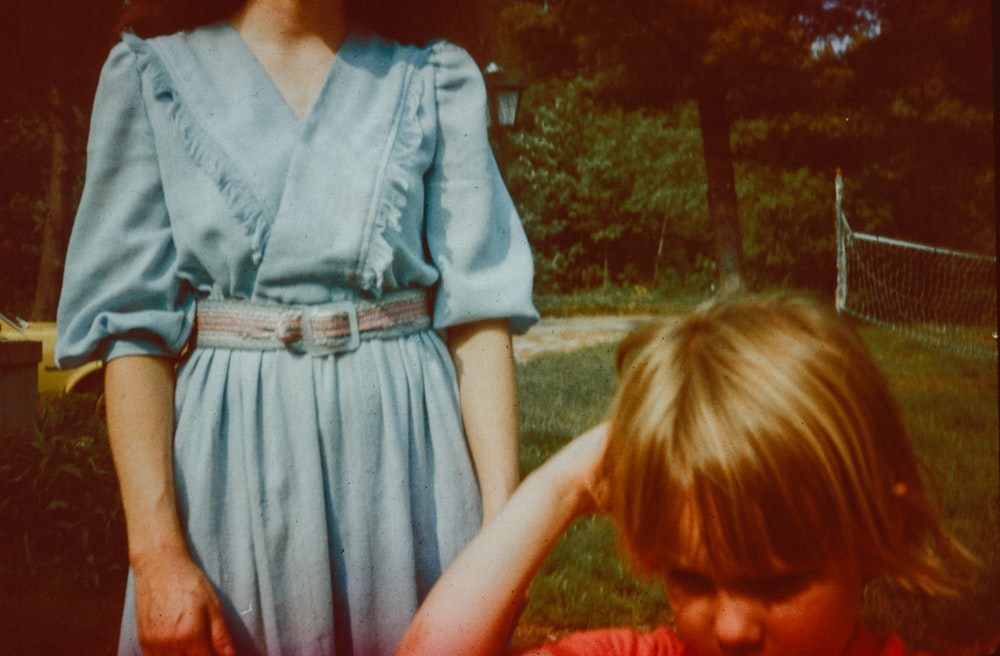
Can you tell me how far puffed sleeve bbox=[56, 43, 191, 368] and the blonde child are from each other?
333mm

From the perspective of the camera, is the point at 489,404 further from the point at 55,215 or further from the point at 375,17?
the point at 55,215

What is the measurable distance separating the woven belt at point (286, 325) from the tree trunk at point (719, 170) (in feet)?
1.69

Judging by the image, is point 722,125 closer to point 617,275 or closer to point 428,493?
point 617,275

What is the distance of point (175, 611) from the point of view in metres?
0.70

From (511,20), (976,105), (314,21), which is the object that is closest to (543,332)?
(511,20)

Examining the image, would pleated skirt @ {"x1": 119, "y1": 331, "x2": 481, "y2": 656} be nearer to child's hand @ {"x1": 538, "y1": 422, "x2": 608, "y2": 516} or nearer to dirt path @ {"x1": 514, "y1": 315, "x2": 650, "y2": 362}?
child's hand @ {"x1": 538, "y1": 422, "x2": 608, "y2": 516}

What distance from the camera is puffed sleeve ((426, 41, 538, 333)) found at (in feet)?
2.62

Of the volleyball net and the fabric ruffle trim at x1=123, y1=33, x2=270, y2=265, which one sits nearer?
the fabric ruffle trim at x1=123, y1=33, x2=270, y2=265

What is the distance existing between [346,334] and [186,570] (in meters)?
0.23

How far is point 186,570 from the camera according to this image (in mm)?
712

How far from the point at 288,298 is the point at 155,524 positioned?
214 millimetres

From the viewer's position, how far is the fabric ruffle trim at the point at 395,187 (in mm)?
752

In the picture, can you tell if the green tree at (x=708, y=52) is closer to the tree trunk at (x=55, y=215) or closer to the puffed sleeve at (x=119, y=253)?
the puffed sleeve at (x=119, y=253)

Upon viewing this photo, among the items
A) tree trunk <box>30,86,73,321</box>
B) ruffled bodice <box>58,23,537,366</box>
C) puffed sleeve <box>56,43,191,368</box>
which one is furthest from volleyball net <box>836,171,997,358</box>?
tree trunk <box>30,86,73,321</box>
